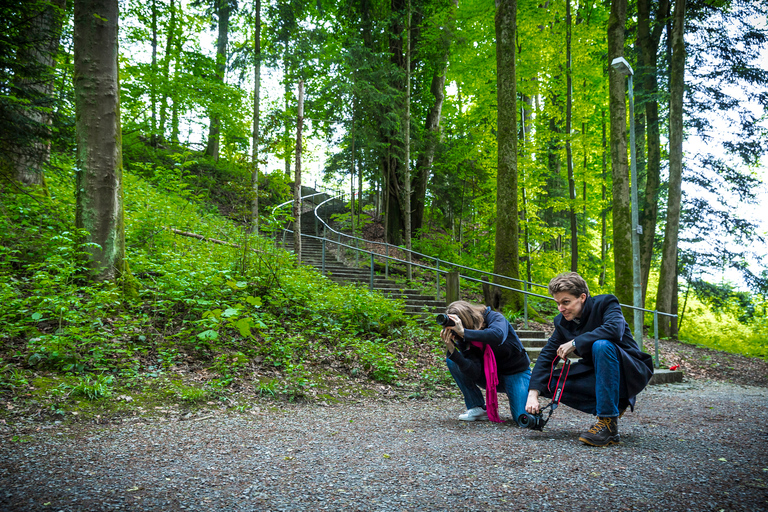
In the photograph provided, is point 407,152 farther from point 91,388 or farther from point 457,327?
point 91,388

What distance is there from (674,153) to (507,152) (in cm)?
526

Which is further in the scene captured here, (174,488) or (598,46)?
(598,46)

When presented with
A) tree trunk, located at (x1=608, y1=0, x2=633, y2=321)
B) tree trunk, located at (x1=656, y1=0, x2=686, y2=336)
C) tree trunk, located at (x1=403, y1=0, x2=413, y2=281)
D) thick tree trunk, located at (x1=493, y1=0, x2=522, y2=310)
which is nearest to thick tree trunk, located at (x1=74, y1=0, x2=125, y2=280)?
thick tree trunk, located at (x1=493, y1=0, x2=522, y2=310)

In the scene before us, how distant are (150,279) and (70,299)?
66.3 inches

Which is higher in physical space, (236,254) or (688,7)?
(688,7)

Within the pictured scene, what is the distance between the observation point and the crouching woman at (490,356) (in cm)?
350

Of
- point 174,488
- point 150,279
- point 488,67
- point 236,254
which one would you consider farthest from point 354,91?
point 174,488

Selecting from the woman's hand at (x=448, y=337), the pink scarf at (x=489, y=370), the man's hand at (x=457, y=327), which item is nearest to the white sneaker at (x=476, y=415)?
the pink scarf at (x=489, y=370)

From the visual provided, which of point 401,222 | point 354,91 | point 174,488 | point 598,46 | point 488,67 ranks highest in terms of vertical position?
point 598,46

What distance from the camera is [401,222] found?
16.3 m

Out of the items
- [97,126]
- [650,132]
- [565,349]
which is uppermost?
[650,132]

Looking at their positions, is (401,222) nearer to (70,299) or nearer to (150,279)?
(150,279)

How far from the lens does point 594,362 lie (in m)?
3.05

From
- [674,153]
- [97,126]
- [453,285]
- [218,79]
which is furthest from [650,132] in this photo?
[218,79]
